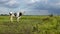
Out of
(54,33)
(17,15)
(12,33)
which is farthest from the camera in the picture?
(17,15)

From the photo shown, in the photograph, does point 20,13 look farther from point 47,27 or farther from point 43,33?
point 43,33

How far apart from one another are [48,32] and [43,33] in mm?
339

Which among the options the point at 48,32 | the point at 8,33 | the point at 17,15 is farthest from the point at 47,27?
the point at 17,15

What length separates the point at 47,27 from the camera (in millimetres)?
13703

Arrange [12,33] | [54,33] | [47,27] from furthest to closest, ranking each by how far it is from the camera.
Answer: [47,27] < [12,33] < [54,33]

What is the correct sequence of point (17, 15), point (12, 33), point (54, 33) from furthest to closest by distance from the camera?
point (17, 15)
point (12, 33)
point (54, 33)

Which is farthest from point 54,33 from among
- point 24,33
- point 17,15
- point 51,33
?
point 17,15

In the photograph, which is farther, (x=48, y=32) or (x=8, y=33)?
(x=8, y=33)

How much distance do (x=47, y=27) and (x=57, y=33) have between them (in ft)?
7.30

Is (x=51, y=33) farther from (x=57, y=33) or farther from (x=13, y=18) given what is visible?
(x=13, y=18)

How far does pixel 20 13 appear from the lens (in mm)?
26812

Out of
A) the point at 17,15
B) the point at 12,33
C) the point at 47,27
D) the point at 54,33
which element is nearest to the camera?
the point at 54,33

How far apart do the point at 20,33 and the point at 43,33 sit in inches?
73.1

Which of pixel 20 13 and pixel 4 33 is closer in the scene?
pixel 4 33
